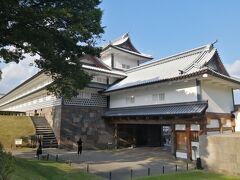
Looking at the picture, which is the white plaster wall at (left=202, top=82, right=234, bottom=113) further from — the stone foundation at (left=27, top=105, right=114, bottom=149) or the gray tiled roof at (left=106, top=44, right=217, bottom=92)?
the stone foundation at (left=27, top=105, right=114, bottom=149)

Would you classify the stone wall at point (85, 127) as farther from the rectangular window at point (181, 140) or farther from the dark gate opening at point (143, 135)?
the rectangular window at point (181, 140)

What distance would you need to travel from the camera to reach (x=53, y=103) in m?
30.2

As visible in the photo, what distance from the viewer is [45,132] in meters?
28.8

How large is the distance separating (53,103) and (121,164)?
1378cm

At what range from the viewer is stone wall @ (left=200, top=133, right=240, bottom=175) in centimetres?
1695

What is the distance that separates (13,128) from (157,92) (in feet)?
52.2

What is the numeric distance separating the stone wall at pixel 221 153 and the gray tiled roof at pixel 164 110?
89.8 inches

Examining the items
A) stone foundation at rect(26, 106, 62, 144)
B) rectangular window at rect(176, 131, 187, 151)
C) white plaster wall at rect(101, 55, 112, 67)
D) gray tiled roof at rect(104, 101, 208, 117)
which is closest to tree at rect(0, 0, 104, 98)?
gray tiled roof at rect(104, 101, 208, 117)

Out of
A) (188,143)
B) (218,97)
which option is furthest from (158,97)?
(188,143)

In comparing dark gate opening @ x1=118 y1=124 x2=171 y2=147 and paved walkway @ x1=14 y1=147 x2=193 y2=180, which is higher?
dark gate opening @ x1=118 y1=124 x2=171 y2=147

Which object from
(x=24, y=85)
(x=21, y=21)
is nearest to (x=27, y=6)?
(x=21, y=21)

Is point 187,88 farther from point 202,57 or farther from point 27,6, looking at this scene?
point 27,6

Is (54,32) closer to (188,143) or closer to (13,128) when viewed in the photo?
(188,143)

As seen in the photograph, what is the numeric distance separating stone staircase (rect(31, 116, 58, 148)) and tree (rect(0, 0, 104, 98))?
40.3 feet
